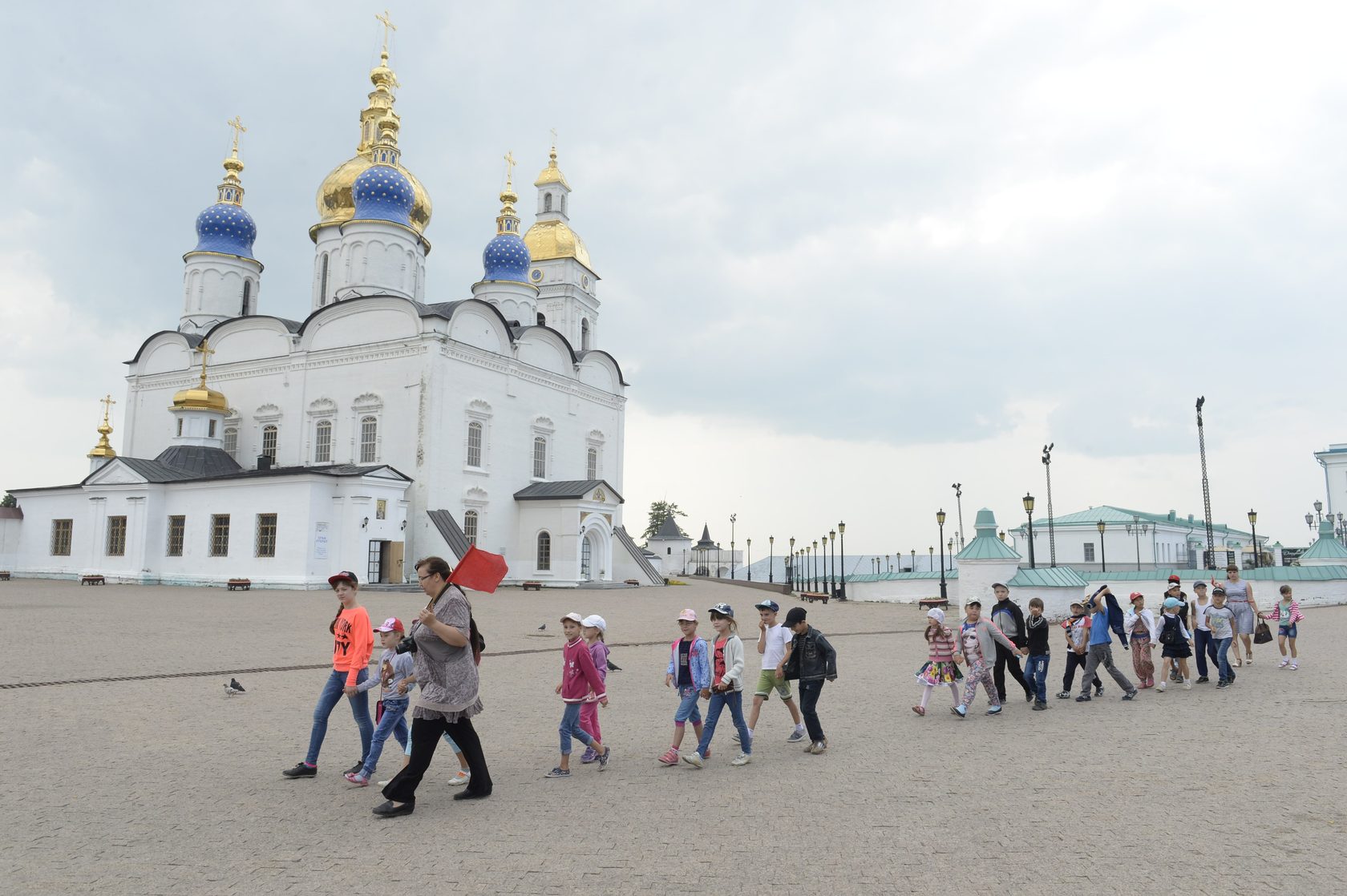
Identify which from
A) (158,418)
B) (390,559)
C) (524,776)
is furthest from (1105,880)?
(158,418)

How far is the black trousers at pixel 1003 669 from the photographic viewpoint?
1020cm

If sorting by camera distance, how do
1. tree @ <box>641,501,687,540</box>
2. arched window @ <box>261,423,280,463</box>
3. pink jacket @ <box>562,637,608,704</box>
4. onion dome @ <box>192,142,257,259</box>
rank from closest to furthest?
pink jacket @ <box>562,637,608,704</box> < arched window @ <box>261,423,280,463</box> < onion dome @ <box>192,142,257,259</box> < tree @ <box>641,501,687,540</box>

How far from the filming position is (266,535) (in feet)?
101

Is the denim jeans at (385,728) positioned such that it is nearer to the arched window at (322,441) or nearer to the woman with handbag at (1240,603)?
the woman with handbag at (1240,603)

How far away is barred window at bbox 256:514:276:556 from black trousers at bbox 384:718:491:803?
27.1 meters

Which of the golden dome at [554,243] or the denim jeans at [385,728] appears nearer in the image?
the denim jeans at [385,728]

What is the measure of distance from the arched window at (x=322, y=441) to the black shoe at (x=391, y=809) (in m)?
32.7

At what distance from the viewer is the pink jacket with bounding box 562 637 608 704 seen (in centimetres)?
703

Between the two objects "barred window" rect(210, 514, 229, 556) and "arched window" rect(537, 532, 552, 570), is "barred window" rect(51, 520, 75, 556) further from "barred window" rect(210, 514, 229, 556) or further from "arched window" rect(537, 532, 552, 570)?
"arched window" rect(537, 532, 552, 570)

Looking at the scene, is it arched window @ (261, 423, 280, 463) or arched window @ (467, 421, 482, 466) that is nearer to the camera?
arched window @ (467, 421, 482, 466)

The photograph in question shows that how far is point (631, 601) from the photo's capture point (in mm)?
28766

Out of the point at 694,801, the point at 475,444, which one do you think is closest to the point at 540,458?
the point at 475,444

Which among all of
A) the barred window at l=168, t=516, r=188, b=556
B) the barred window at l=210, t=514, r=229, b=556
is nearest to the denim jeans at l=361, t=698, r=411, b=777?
the barred window at l=210, t=514, r=229, b=556

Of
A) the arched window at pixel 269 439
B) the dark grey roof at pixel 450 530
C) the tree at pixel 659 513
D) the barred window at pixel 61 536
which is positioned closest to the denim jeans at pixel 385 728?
the dark grey roof at pixel 450 530
